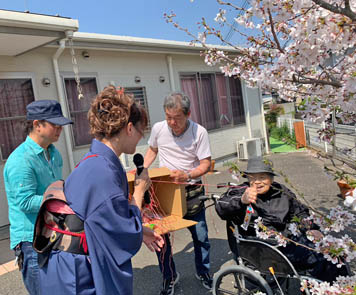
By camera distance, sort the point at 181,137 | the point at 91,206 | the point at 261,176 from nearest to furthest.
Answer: the point at 91,206
the point at 261,176
the point at 181,137

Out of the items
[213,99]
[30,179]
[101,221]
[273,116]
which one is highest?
[213,99]

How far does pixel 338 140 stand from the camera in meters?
8.59

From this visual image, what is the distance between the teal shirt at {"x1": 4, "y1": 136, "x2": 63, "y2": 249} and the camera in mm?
1974

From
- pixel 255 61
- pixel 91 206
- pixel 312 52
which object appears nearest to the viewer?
pixel 91 206

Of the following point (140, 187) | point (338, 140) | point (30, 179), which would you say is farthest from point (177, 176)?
point (338, 140)

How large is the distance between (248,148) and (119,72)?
208 inches

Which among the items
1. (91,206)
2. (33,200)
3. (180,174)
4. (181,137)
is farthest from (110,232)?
(181,137)

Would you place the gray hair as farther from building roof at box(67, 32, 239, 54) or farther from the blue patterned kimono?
building roof at box(67, 32, 239, 54)

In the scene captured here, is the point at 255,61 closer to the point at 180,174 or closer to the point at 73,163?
the point at 180,174

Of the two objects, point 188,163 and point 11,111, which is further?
point 11,111

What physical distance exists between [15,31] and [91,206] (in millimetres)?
4128

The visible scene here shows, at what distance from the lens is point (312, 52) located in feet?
6.12

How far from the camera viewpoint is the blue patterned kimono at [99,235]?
1.34 m

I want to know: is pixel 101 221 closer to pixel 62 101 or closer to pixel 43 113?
pixel 43 113
